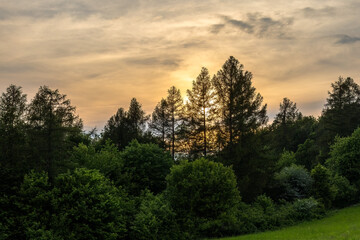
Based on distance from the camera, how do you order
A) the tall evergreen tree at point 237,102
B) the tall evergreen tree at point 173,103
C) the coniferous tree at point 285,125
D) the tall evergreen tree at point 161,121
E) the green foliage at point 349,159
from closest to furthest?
the tall evergreen tree at point 237,102 → the green foliage at point 349,159 → the tall evergreen tree at point 173,103 → the tall evergreen tree at point 161,121 → the coniferous tree at point 285,125

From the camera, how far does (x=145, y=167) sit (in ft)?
131

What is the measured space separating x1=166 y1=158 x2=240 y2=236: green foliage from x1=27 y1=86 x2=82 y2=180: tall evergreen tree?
1123 centimetres

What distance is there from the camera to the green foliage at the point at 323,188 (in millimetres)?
45000

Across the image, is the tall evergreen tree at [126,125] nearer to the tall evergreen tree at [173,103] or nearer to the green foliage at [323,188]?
the tall evergreen tree at [173,103]

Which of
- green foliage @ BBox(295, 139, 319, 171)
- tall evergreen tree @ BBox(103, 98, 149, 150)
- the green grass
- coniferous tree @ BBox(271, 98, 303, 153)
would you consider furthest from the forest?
coniferous tree @ BBox(271, 98, 303, 153)

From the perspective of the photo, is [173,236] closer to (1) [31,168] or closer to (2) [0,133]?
(1) [31,168]

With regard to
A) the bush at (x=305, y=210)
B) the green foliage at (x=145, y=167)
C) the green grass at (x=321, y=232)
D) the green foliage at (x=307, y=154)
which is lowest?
the green grass at (x=321, y=232)

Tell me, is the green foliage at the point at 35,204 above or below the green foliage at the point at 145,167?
below

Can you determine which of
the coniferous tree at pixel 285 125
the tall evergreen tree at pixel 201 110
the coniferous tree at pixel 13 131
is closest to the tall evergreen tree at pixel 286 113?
the coniferous tree at pixel 285 125

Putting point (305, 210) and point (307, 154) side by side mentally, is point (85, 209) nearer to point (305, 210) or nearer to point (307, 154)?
point (305, 210)

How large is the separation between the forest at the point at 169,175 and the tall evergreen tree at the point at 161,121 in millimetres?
207

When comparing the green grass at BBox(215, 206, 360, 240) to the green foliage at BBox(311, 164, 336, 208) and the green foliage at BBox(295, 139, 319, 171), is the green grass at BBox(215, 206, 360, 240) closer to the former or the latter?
the green foliage at BBox(311, 164, 336, 208)

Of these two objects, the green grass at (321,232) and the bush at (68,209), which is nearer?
the green grass at (321,232)

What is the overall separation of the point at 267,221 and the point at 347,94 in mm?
42442
